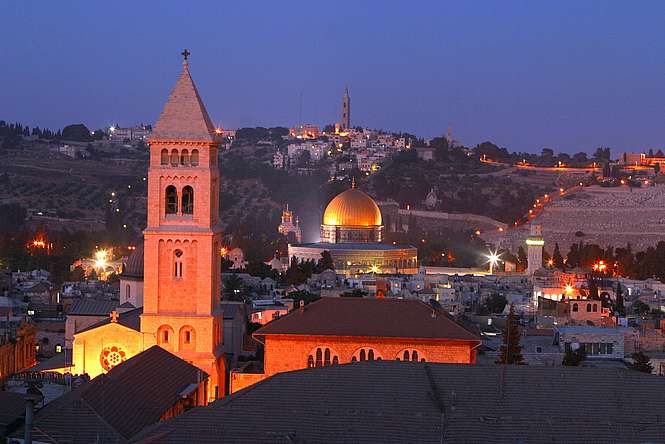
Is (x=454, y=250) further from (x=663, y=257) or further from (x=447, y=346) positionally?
(x=447, y=346)

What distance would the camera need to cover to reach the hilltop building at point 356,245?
83188 millimetres

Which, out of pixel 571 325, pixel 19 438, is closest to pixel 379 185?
pixel 571 325

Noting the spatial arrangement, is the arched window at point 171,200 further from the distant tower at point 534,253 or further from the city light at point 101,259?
the distant tower at point 534,253

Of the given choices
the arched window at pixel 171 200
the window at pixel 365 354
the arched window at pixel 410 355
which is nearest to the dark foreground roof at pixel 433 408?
the arched window at pixel 410 355

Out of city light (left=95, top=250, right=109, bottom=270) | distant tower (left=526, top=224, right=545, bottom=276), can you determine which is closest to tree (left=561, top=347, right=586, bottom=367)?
city light (left=95, top=250, right=109, bottom=270)

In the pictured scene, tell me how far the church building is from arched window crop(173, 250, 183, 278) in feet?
0.07

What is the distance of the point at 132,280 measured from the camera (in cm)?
4209

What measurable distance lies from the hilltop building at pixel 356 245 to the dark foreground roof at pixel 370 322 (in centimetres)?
4507

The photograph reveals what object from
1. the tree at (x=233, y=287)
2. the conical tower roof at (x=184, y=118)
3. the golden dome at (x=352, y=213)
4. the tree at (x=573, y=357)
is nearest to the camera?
the conical tower roof at (x=184, y=118)

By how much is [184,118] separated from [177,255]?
10.2 feet

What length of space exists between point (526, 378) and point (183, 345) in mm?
13782

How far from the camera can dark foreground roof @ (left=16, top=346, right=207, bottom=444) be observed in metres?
24.0

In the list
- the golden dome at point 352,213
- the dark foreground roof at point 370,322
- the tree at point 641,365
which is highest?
the golden dome at point 352,213

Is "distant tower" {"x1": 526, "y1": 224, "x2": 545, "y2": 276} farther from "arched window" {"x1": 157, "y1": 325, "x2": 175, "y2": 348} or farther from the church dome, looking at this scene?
"arched window" {"x1": 157, "y1": 325, "x2": 175, "y2": 348}
